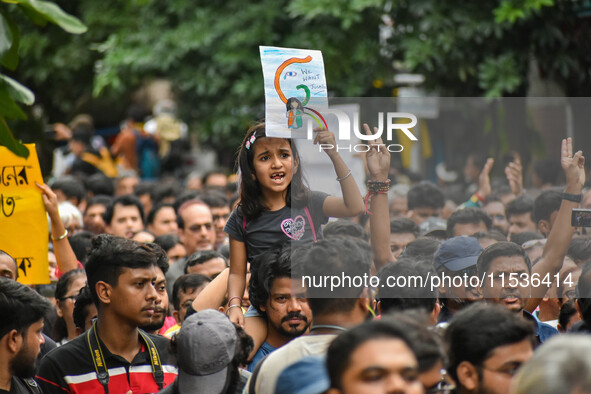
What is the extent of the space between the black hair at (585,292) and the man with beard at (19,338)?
8.79 feet

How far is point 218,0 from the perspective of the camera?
13.1 metres

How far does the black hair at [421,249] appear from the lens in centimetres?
509

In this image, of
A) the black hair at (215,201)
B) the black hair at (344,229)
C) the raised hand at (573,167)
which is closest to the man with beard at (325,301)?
the black hair at (344,229)

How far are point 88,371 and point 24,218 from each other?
168 centimetres

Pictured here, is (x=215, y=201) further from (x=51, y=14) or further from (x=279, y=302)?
(x=51, y=14)

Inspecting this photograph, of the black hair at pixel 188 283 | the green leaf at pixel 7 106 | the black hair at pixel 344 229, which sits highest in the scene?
Answer: the green leaf at pixel 7 106

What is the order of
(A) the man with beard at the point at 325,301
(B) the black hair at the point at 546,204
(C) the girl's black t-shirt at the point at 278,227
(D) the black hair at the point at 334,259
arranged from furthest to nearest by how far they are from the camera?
(B) the black hair at the point at 546,204, (C) the girl's black t-shirt at the point at 278,227, (D) the black hair at the point at 334,259, (A) the man with beard at the point at 325,301

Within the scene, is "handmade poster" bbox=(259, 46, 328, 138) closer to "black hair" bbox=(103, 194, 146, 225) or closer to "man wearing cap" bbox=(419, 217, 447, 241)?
"man wearing cap" bbox=(419, 217, 447, 241)

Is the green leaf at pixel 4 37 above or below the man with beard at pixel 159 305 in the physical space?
above

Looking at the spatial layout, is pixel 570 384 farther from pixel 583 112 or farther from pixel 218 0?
pixel 218 0

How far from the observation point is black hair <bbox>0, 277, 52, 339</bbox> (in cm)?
482

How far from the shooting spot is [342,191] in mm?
4992

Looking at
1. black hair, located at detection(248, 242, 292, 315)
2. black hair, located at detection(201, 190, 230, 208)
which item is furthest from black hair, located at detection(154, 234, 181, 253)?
black hair, located at detection(248, 242, 292, 315)

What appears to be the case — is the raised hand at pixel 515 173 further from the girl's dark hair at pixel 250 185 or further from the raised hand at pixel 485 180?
the girl's dark hair at pixel 250 185
